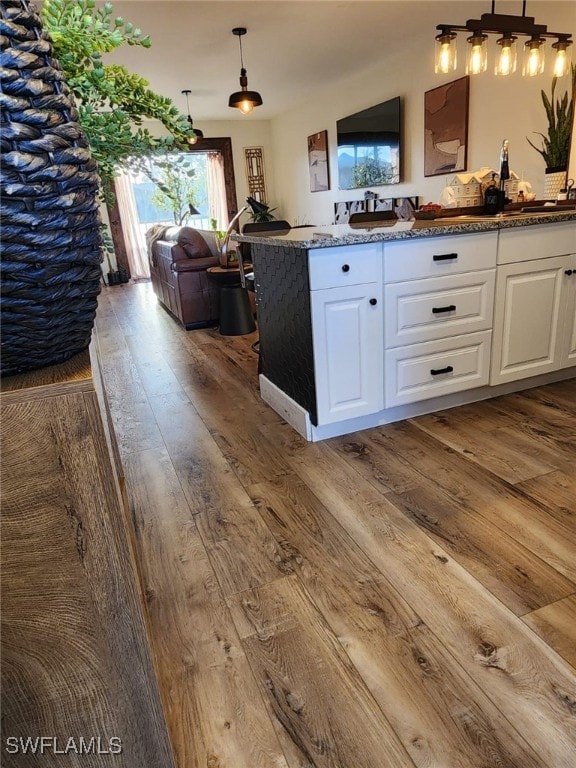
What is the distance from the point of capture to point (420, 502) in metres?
1.89

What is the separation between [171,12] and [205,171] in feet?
16.5

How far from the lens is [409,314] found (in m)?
2.40

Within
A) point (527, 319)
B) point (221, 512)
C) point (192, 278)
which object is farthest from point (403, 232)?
point (192, 278)

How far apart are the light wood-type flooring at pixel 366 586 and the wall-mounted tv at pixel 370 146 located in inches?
156

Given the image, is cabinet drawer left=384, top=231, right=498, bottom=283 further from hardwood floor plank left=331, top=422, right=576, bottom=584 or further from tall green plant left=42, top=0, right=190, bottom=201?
tall green plant left=42, top=0, right=190, bottom=201

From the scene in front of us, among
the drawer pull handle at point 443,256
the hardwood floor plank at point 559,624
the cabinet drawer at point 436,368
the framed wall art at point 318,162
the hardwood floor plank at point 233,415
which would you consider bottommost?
the hardwood floor plank at point 559,624

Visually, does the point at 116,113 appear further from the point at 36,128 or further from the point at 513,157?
the point at 513,157

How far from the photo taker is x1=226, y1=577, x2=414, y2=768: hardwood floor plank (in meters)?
1.05

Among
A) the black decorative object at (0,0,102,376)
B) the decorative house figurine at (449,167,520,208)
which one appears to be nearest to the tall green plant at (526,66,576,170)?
the decorative house figurine at (449,167,520,208)

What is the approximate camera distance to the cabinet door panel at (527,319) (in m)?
2.56

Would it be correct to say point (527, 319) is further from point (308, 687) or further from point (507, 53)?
point (308, 687)

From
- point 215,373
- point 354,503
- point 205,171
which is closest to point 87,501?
point 354,503

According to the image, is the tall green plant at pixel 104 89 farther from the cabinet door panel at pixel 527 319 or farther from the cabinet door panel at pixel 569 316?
the cabinet door panel at pixel 569 316

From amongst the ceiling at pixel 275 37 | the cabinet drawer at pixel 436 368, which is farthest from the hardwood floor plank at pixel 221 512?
the ceiling at pixel 275 37
